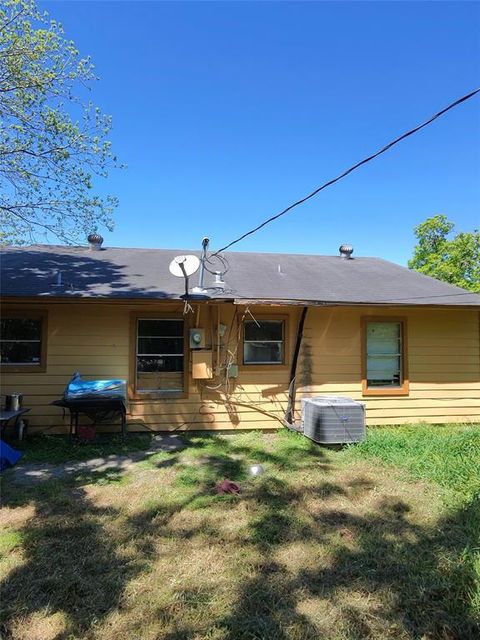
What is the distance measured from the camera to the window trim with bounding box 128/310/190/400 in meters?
6.66

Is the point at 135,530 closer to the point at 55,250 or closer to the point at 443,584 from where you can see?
the point at 443,584

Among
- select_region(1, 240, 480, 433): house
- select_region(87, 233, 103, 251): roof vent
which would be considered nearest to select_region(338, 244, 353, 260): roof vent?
select_region(1, 240, 480, 433): house

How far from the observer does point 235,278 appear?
776cm

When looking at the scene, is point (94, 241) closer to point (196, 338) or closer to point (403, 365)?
point (196, 338)

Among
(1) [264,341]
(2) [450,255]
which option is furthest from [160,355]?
(2) [450,255]

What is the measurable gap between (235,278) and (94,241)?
406 cm

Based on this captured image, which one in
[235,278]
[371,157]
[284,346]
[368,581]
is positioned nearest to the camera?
[368,581]

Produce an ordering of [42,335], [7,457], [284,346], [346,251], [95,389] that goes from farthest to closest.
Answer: [346,251]
[284,346]
[42,335]
[95,389]
[7,457]

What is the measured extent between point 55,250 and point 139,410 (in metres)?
5.04

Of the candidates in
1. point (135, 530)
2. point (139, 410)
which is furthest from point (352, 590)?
point (139, 410)

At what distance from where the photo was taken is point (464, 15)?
4.68 metres

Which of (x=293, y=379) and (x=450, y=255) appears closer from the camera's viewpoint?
(x=293, y=379)

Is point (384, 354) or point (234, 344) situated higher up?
point (234, 344)

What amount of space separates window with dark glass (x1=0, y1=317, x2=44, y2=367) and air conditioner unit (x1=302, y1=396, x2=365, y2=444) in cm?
469
